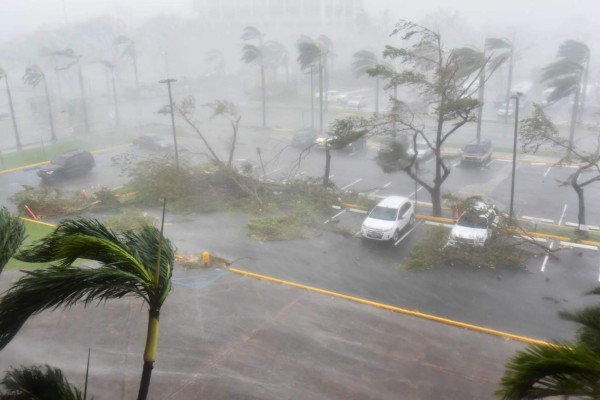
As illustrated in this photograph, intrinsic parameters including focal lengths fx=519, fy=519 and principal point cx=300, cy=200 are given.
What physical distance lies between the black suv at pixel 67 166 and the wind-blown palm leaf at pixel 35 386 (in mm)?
28278

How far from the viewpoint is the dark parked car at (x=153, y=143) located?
38938 mm

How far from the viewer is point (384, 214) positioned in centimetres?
2172

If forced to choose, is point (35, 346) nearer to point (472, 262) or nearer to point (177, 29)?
point (472, 262)

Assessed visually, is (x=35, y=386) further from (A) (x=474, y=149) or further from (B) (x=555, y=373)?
(A) (x=474, y=149)

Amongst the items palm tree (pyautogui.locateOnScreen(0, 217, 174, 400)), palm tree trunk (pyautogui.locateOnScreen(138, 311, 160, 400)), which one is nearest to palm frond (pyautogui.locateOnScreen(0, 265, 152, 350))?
palm tree (pyautogui.locateOnScreen(0, 217, 174, 400))

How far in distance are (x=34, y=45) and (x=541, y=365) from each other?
116m

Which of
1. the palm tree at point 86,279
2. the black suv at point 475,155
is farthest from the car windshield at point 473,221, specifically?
the palm tree at point 86,279

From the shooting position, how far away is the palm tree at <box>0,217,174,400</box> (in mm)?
5012

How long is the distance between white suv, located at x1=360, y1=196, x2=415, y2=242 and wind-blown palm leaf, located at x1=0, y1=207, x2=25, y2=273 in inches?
589

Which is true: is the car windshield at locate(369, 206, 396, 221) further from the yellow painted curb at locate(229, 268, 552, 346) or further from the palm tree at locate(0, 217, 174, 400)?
the palm tree at locate(0, 217, 174, 400)

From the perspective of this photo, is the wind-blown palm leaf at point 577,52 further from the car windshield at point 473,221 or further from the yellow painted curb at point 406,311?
the yellow painted curb at point 406,311

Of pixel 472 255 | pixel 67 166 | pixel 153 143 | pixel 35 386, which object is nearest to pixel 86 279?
pixel 35 386

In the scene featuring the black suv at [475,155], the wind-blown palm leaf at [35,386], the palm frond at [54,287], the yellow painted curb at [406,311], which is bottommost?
the yellow painted curb at [406,311]

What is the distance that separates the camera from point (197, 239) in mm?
21672
